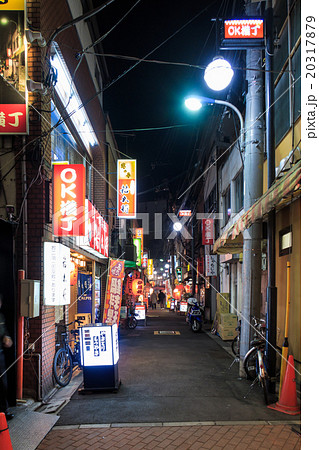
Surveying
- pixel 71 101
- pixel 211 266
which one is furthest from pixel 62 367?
pixel 211 266

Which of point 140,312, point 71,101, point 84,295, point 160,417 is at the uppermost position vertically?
point 71,101

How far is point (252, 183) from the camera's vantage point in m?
8.52

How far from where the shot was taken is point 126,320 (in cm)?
1972

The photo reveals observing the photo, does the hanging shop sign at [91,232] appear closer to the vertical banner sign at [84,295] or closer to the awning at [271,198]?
the vertical banner sign at [84,295]

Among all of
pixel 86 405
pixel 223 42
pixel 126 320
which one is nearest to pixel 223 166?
pixel 126 320

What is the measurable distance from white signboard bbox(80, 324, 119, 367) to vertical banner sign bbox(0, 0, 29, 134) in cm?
438

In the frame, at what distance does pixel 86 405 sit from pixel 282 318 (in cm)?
513

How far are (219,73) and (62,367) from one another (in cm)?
732

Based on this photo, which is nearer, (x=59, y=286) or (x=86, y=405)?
(x=86, y=405)

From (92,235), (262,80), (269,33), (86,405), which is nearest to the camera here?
(86,405)

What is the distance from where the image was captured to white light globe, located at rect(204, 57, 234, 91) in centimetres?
743

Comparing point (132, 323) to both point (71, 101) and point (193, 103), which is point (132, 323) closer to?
point (71, 101)

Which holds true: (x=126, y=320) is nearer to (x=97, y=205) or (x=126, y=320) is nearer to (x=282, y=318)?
(x=97, y=205)

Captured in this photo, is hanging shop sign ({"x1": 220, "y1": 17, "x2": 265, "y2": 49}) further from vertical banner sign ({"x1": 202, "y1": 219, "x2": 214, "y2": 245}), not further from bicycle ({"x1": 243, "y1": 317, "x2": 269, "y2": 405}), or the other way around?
vertical banner sign ({"x1": 202, "y1": 219, "x2": 214, "y2": 245})
